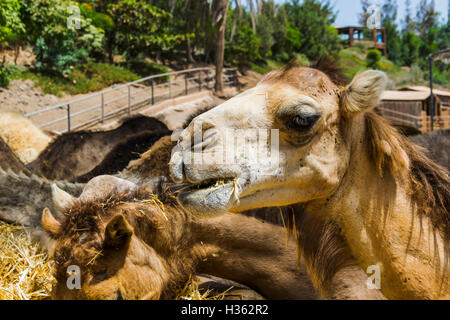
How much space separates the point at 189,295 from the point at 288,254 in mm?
1030

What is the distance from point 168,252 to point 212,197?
3.72ft

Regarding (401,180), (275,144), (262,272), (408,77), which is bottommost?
(262,272)

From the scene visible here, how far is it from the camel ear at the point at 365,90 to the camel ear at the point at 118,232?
1563 mm

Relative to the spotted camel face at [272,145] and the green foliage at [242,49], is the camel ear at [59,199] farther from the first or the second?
the green foliage at [242,49]

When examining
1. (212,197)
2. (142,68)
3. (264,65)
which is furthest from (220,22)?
(212,197)

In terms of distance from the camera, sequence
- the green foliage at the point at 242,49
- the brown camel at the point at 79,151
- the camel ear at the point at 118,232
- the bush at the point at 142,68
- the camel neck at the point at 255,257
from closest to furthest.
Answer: the camel ear at the point at 118,232 → the camel neck at the point at 255,257 → the brown camel at the point at 79,151 → the bush at the point at 142,68 → the green foliage at the point at 242,49

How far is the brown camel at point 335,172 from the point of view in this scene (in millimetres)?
2129

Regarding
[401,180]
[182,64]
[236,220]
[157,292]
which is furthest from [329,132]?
[182,64]

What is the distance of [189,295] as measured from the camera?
2.98 meters

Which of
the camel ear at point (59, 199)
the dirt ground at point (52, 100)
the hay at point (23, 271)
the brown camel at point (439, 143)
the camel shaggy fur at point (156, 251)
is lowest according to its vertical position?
the hay at point (23, 271)

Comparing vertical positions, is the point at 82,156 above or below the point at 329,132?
below

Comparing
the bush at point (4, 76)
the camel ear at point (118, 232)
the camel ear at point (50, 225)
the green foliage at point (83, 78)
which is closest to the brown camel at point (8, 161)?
the camel ear at point (50, 225)

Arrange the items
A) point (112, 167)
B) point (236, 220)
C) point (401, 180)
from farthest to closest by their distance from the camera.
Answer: point (112, 167) → point (236, 220) → point (401, 180)

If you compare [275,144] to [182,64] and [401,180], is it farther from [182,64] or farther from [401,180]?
[182,64]
